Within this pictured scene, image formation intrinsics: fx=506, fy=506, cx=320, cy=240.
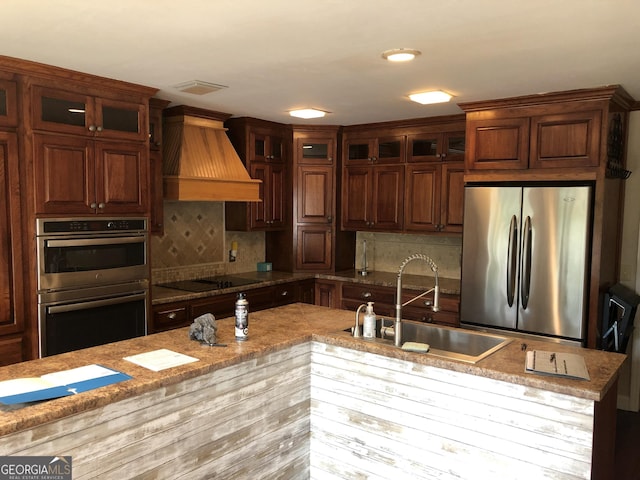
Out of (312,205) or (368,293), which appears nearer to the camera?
(368,293)

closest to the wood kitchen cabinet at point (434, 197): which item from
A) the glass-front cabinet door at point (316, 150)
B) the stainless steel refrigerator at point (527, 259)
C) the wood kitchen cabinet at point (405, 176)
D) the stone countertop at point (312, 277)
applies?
the wood kitchen cabinet at point (405, 176)

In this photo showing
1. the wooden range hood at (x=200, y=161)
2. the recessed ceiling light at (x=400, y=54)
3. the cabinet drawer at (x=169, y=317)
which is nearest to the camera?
the recessed ceiling light at (x=400, y=54)

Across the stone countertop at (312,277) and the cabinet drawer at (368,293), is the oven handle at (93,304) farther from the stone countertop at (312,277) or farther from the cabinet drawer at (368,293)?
the cabinet drawer at (368,293)

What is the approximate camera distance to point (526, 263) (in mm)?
3916

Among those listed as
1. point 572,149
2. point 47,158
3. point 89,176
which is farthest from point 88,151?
point 572,149

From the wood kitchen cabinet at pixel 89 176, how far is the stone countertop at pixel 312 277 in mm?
813

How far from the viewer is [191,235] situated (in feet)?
16.8

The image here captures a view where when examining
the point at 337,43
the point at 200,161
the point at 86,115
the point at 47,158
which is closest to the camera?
the point at 337,43

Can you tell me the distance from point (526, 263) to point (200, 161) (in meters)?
2.89

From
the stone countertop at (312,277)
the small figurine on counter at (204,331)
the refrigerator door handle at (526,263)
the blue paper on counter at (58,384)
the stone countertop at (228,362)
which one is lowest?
the stone countertop at (312,277)

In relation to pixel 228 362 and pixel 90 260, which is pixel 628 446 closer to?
pixel 228 362

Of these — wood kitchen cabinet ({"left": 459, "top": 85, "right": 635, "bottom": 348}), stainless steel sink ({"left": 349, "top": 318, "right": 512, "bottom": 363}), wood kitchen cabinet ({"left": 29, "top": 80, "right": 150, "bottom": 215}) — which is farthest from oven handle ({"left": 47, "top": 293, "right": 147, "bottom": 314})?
wood kitchen cabinet ({"left": 459, "top": 85, "right": 635, "bottom": 348})

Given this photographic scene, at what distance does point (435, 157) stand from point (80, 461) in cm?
410

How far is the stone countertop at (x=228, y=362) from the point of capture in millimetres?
1754
